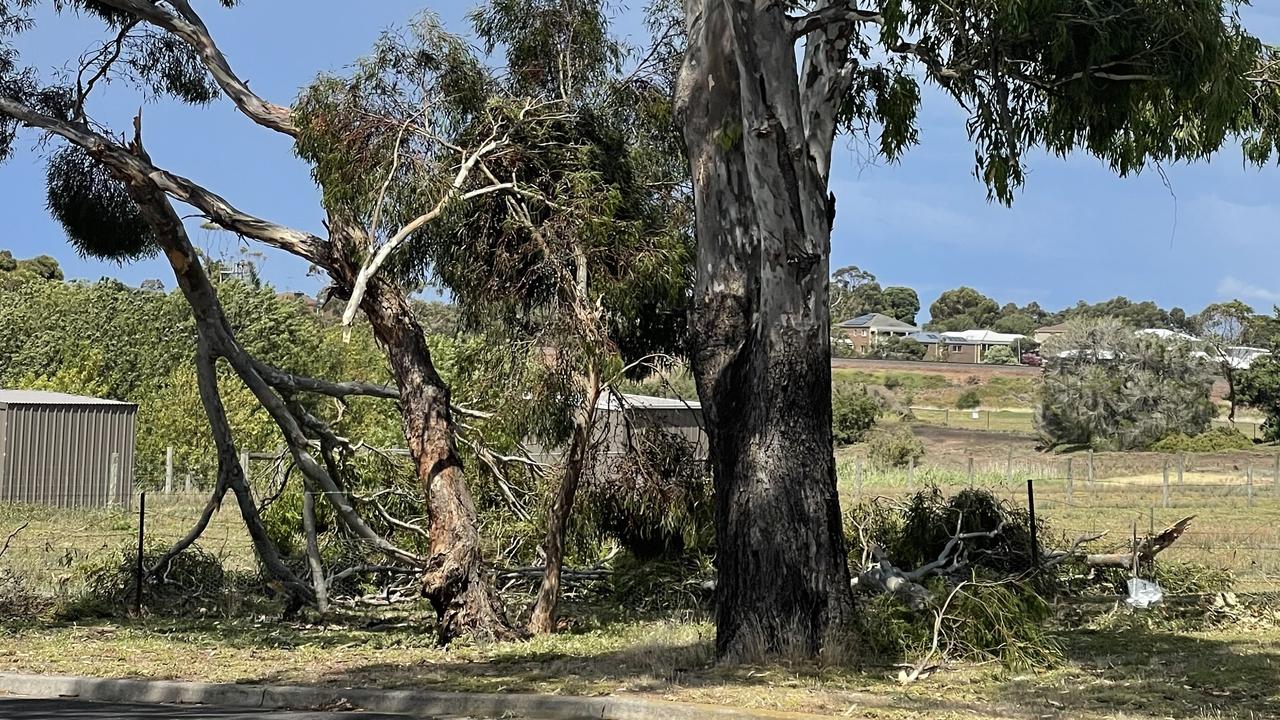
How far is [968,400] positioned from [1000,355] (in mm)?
38072

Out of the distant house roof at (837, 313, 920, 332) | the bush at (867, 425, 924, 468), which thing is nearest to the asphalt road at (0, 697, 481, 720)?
the bush at (867, 425, 924, 468)

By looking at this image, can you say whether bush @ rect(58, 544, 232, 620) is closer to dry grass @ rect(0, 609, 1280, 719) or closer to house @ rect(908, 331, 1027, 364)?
dry grass @ rect(0, 609, 1280, 719)

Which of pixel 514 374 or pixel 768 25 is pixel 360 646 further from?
pixel 768 25

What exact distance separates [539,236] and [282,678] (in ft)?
18.0

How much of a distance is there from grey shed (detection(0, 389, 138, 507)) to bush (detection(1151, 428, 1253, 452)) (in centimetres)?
4040

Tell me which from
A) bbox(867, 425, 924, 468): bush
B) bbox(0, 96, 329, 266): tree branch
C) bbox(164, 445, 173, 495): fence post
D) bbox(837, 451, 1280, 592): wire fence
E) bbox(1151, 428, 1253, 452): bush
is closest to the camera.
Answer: bbox(0, 96, 329, 266): tree branch

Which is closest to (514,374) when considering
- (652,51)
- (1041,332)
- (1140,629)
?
(652,51)

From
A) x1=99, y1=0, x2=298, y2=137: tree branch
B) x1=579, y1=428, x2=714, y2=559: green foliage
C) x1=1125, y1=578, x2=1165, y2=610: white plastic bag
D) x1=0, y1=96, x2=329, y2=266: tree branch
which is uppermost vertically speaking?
x1=99, y1=0, x2=298, y2=137: tree branch

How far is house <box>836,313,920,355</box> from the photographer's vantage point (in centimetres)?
14212

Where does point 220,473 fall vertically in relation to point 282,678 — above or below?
above

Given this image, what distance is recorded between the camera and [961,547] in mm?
16734

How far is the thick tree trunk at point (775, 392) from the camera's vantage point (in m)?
12.2

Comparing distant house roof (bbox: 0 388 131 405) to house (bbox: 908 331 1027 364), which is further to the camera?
house (bbox: 908 331 1027 364)

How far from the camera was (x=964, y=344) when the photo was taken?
13738 centimetres
